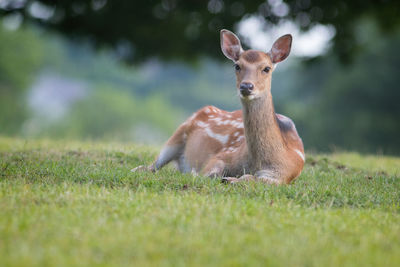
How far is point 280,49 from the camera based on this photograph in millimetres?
5734

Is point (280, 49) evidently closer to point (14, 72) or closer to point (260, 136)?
point (260, 136)

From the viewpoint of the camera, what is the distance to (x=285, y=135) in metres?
5.73

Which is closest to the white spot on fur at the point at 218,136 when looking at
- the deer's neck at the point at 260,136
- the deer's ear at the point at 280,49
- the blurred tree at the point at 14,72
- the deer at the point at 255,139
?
the deer at the point at 255,139

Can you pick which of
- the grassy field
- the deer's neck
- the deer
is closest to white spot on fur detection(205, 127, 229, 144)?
the deer

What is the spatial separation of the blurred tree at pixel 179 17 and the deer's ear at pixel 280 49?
7132 mm

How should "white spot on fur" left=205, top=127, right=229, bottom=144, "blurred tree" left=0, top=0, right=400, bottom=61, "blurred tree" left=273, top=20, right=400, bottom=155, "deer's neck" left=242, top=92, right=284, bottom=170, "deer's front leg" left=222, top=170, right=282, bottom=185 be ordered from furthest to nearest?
"blurred tree" left=273, top=20, right=400, bottom=155 < "blurred tree" left=0, top=0, right=400, bottom=61 < "white spot on fur" left=205, top=127, right=229, bottom=144 < "deer's neck" left=242, top=92, right=284, bottom=170 < "deer's front leg" left=222, top=170, right=282, bottom=185

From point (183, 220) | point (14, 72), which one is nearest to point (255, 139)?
point (183, 220)

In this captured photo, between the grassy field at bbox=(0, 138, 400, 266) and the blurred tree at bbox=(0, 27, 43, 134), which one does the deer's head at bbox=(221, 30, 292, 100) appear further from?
the blurred tree at bbox=(0, 27, 43, 134)

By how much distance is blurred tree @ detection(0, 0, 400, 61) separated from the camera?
1265cm

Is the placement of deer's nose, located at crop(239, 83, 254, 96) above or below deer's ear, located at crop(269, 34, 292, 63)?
below

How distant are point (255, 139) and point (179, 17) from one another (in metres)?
8.95

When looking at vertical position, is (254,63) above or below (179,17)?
below

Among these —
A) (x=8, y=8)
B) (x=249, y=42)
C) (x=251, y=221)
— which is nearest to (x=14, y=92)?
(x=8, y=8)

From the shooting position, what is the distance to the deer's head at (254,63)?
5160mm
